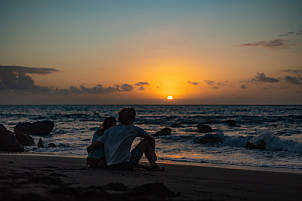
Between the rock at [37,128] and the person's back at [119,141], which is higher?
the person's back at [119,141]

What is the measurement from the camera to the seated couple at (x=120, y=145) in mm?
5172

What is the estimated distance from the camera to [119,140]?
5188mm

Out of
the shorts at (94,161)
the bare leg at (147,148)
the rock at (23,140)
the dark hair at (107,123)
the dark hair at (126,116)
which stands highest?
the dark hair at (126,116)

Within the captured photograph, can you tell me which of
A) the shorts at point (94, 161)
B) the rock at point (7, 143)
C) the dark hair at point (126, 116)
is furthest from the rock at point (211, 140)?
the dark hair at point (126, 116)

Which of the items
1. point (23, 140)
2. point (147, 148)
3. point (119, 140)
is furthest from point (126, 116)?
point (23, 140)

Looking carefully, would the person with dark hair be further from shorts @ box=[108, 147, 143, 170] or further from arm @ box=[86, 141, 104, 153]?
shorts @ box=[108, 147, 143, 170]

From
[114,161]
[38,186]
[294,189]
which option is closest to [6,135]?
[114,161]

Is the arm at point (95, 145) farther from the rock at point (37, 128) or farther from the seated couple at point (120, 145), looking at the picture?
the rock at point (37, 128)

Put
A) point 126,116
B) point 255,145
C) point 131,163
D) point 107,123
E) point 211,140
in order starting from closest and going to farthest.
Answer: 1. point 126,116
2. point 131,163
3. point 107,123
4. point 255,145
5. point 211,140

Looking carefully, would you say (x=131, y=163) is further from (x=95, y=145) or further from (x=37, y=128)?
(x=37, y=128)

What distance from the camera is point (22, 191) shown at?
8.82ft

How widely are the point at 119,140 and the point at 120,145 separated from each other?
0.34 feet

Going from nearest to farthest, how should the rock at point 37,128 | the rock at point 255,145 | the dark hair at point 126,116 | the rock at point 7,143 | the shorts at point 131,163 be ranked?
1. the dark hair at point 126,116
2. the shorts at point 131,163
3. the rock at point 7,143
4. the rock at point 255,145
5. the rock at point 37,128

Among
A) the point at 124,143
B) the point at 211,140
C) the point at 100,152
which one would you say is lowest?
the point at 211,140
